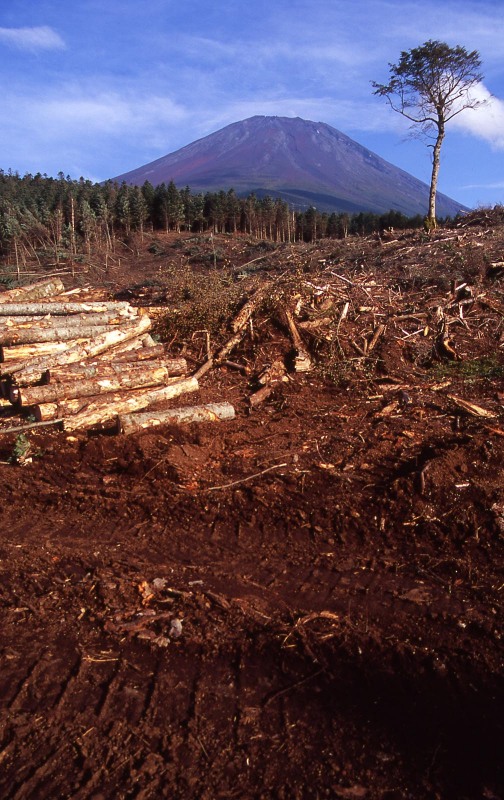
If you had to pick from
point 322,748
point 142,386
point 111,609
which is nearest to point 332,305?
point 142,386

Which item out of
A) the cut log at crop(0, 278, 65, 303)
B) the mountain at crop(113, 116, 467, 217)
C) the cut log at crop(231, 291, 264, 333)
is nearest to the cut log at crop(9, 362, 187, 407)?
the cut log at crop(231, 291, 264, 333)

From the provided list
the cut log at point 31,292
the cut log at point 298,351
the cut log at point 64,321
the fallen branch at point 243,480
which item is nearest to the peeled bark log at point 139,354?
the cut log at point 64,321

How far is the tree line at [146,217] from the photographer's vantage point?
2970 cm

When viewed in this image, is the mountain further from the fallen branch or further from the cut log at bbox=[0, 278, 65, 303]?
the fallen branch

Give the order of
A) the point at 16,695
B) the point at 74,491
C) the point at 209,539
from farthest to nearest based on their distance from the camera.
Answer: the point at 74,491, the point at 209,539, the point at 16,695

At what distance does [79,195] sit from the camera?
37156 millimetres

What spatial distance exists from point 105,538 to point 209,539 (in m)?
0.89

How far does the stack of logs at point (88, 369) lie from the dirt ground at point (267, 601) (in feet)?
1.09

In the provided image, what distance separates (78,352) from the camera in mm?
8523

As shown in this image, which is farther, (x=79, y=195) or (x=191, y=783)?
(x=79, y=195)

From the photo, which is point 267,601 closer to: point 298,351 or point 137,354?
point 298,351

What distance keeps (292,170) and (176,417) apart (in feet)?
590

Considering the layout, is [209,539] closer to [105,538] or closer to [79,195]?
[105,538]

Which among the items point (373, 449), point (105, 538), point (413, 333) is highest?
point (413, 333)
